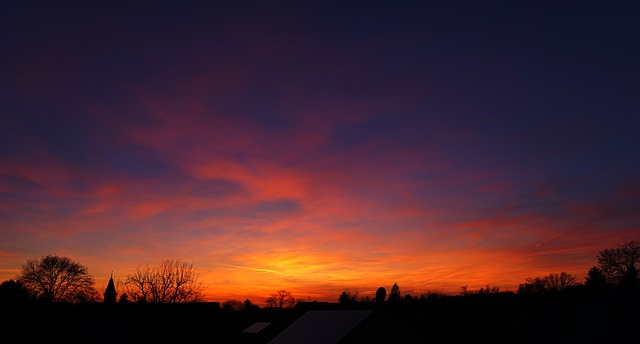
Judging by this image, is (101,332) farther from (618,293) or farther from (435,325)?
(618,293)

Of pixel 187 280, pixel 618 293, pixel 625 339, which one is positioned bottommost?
pixel 625 339

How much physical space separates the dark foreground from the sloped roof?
14cm

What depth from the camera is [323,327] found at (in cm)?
3075

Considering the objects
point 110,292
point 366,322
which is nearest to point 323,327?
point 366,322

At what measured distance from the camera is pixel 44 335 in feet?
193

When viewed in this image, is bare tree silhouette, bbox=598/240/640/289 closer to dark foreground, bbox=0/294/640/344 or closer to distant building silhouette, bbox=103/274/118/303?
dark foreground, bbox=0/294/640/344

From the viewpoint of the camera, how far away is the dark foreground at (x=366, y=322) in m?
31.3

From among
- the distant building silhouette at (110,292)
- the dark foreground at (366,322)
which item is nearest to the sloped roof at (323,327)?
the dark foreground at (366,322)

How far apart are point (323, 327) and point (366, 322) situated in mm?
3057

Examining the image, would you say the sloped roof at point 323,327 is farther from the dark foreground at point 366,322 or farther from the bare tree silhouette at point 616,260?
the bare tree silhouette at point 616,260

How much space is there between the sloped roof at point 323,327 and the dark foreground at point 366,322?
0.45ft

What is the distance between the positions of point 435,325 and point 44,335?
2002 inches

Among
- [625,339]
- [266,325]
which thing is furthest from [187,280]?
[625,339]

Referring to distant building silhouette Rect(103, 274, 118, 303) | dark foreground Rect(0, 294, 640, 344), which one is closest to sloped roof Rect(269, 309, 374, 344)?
dark foreground Rect(0, 294, 640, 344)
